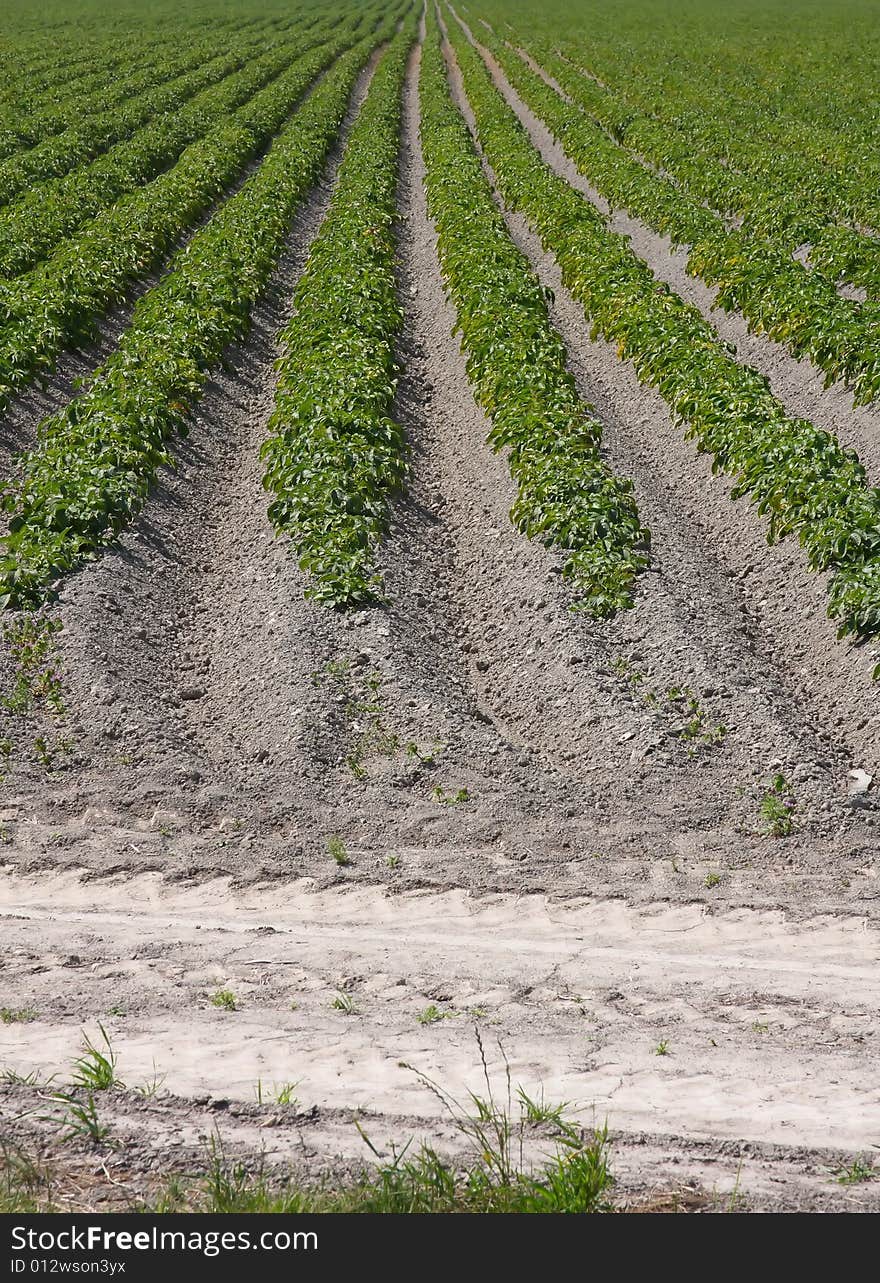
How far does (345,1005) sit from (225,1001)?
2.18 feet

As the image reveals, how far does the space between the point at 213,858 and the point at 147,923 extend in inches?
31.2

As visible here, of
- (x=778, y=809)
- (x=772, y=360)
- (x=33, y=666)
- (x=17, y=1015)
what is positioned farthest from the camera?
(x=772, y=360)

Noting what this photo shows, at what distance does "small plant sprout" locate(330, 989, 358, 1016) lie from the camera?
19.6 feet

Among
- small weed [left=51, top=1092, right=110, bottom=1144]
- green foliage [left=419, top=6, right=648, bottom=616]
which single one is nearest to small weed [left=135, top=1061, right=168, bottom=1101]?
small weed [left=51, top=1092, right=110, bottom=1144]

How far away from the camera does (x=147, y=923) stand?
22.5 ft

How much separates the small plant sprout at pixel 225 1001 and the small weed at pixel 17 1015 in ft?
3.10

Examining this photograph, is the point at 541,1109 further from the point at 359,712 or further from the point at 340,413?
the point at 340,413

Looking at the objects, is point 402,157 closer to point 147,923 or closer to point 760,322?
point 760,322

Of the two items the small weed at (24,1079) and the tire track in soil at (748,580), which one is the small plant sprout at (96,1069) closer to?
the small weed at (24,1079)

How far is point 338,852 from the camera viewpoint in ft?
24.8

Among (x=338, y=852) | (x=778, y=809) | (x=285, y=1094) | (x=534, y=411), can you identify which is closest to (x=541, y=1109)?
(x=285, y=1094)

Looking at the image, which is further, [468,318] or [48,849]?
[468,318]

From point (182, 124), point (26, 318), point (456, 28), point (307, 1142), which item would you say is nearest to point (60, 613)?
point (307, 1142)

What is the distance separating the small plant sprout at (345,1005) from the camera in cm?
596
